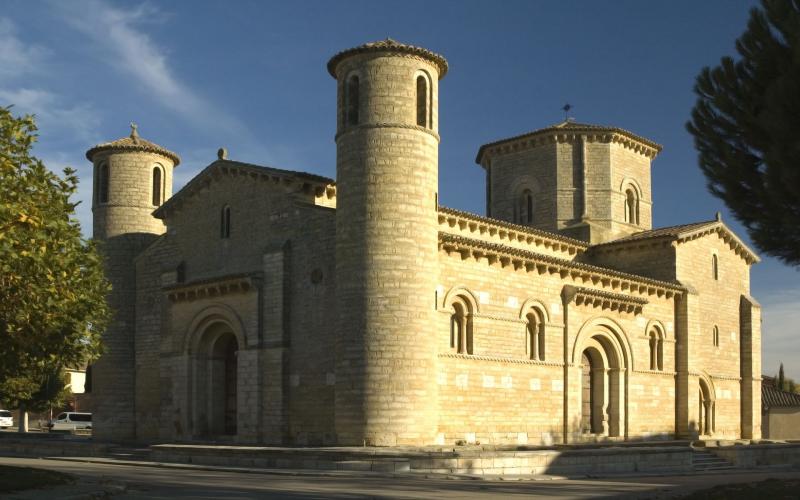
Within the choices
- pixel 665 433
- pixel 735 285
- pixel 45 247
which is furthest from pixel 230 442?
pixel 735 285

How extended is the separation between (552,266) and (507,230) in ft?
7.22

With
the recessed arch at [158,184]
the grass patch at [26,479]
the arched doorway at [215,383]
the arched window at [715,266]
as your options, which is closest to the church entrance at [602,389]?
the arched window at [715,266]

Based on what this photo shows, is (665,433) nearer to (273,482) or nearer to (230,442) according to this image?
(230,442)

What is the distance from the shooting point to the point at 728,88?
17000 mm

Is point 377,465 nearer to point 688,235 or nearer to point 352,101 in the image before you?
point 352,101

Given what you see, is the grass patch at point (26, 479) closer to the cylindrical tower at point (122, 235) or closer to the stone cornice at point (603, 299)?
the cylindrical tower at point (122, 235)

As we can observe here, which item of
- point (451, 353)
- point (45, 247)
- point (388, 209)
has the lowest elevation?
point (451, 353)

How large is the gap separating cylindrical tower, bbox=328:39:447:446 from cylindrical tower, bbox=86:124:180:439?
11513 mm

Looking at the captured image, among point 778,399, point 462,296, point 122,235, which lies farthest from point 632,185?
point 122,235

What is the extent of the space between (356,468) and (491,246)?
28.5 feet

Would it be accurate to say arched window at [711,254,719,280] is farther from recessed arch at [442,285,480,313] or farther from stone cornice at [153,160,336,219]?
stone cornice at [153,160,336,219]

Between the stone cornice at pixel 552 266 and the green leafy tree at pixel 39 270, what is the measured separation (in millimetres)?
10702

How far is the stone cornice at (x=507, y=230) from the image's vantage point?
2966 centimetres

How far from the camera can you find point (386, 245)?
25.2m
